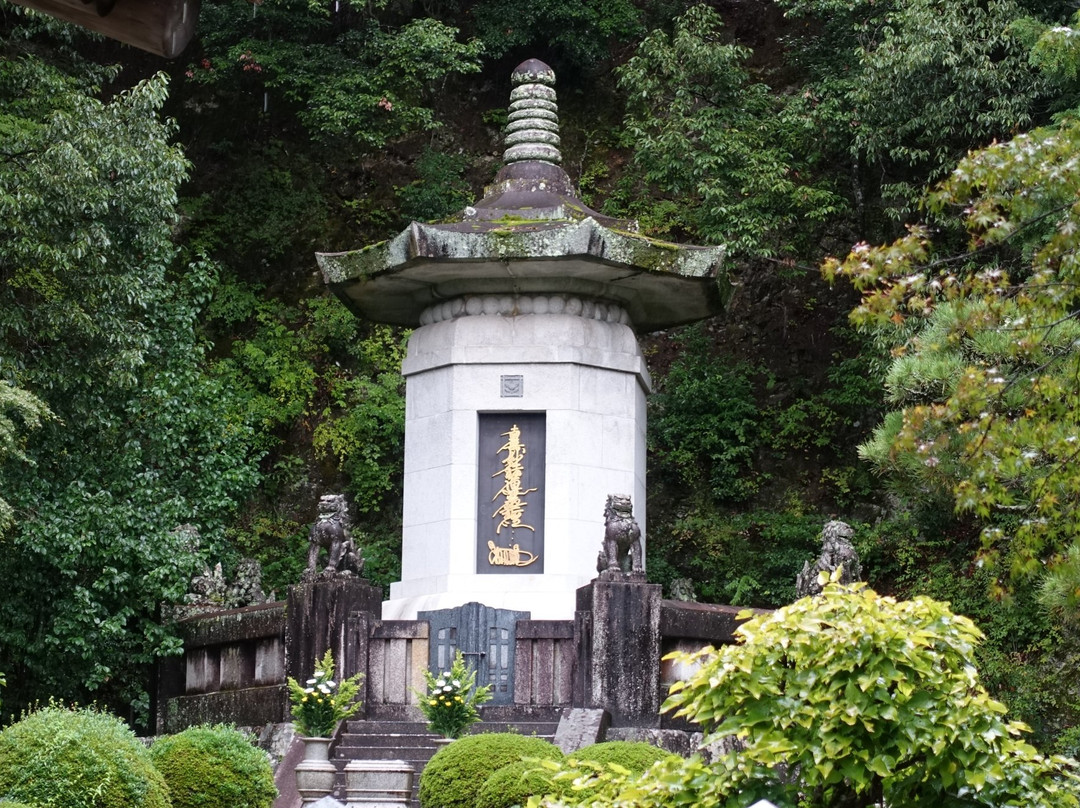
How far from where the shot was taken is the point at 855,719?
20.0 feet

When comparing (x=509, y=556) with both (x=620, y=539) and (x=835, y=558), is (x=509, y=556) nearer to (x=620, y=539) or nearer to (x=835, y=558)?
(x=620, y=539)

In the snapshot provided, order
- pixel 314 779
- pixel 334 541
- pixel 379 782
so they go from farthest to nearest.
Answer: pixel 334 541
pixel 314 779
pixel 379 782

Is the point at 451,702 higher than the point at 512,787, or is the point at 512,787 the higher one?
the point at 451,702

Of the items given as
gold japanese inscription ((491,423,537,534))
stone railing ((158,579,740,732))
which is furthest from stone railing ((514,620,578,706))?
gold japanese inscription ((491,423,537,534))

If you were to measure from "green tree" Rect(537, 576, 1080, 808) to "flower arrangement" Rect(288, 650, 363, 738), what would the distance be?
560 centimetres

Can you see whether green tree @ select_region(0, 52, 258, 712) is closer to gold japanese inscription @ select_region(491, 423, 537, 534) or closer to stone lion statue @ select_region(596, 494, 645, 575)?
gold japanese inscription @ select_region(491, 423, 537, 534)

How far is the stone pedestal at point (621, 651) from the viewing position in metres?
12.9

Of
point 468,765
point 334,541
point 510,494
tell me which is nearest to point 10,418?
point 334,541

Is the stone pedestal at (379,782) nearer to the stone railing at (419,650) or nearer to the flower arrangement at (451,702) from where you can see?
the flower arrangement at (451,702)

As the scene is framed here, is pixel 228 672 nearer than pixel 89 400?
Yes

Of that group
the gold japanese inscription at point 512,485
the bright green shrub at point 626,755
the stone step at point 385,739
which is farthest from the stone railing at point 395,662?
the bright green shrub at point 626,755

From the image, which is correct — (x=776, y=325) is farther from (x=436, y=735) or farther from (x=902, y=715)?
(x=902, y=715)

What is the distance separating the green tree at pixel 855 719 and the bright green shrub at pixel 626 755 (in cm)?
333

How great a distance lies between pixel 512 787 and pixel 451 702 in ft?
8.20
